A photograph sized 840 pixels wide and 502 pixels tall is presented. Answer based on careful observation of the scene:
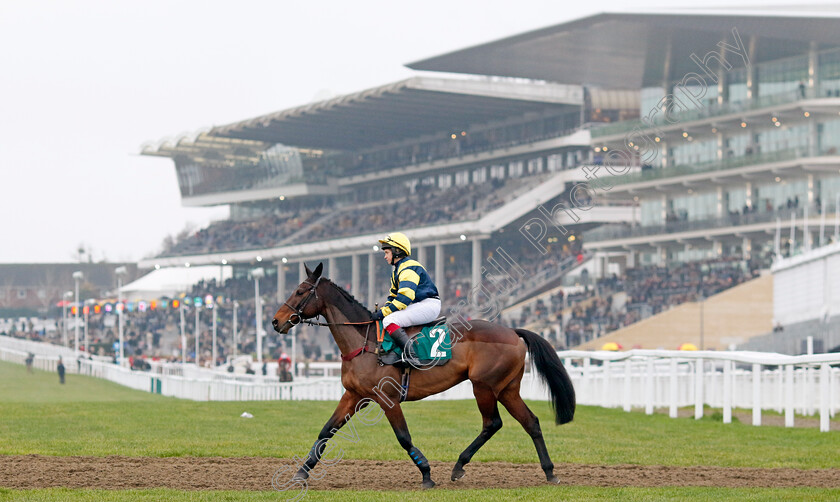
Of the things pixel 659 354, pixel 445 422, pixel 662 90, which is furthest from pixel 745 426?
pixel 662 90

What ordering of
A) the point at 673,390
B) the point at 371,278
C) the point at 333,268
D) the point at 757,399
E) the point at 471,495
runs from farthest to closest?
the point at 333,268, the point at 371,278, the point at 673,390, the point at 757,399, the point at 471,495

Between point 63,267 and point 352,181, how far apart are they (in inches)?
1231

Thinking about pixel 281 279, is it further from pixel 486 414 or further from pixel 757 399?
pixel 486 414

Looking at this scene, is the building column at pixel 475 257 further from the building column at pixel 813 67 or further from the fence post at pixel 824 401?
the fence post at pixel 824 401

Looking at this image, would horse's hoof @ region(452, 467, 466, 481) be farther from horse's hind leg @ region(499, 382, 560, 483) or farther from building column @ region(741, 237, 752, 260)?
building column @ region(741, 237, 752, 260)

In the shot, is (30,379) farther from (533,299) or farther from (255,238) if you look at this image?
(255,238)

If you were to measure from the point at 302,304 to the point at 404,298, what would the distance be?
0.86m

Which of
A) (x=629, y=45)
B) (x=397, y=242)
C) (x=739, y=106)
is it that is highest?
(x=629, y=45)

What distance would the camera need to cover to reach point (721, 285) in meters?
47.0

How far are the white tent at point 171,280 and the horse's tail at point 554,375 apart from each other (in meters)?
69.4

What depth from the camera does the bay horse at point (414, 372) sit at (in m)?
9.65

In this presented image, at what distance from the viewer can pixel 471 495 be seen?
876 cm

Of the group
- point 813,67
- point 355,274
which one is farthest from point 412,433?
point 355,274

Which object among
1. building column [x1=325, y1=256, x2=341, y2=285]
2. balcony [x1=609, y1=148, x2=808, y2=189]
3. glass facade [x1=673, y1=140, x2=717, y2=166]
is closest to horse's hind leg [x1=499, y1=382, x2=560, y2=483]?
balcony [x1=609, y1=148, x2=808, y2=189]
